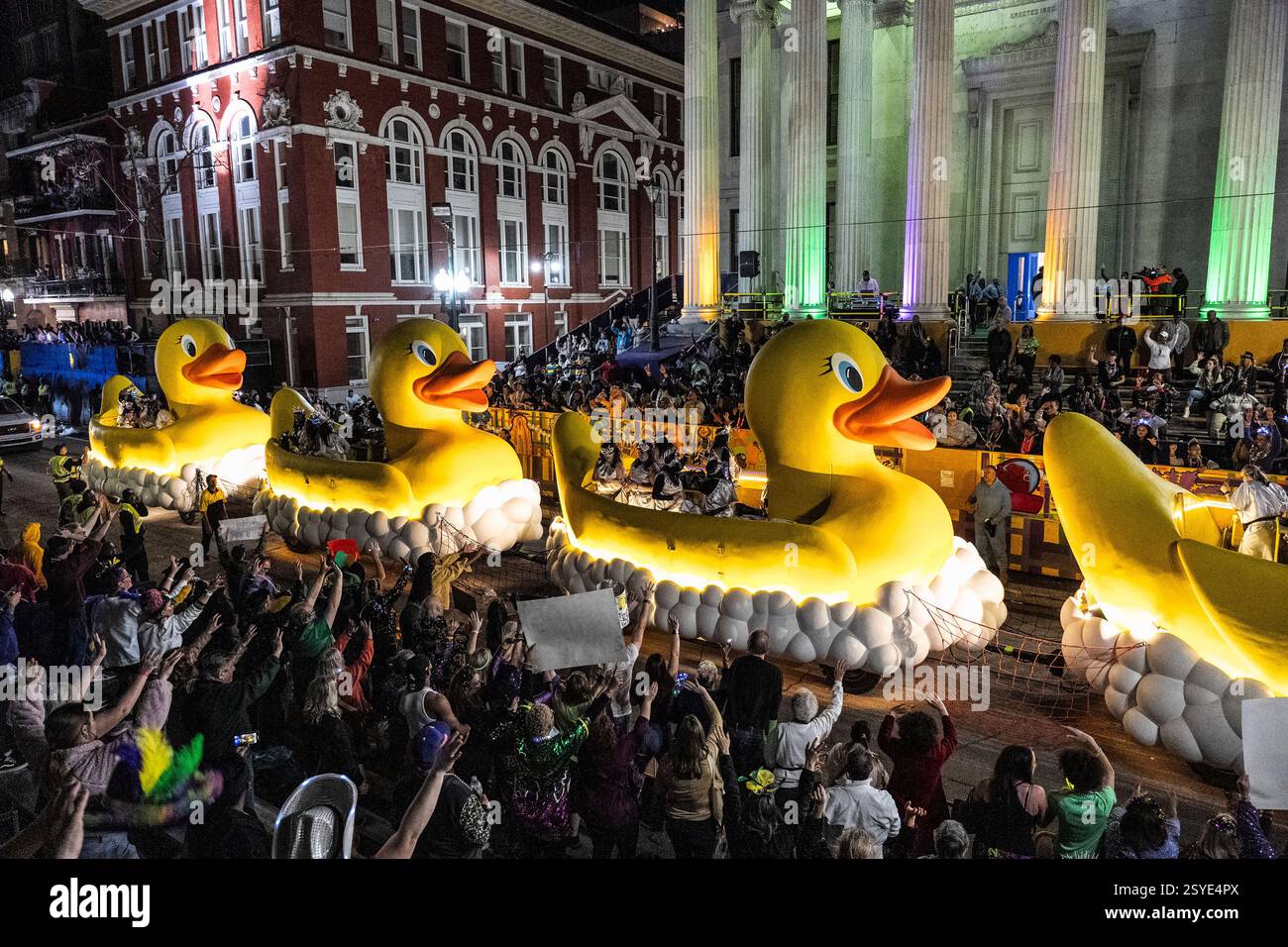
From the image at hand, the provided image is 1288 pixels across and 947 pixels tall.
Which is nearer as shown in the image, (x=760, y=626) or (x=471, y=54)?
(x=760, y=626)

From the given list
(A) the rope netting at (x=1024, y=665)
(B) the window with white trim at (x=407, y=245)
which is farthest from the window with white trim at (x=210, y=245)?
(A) the rope netting at (x=1024, y=665)

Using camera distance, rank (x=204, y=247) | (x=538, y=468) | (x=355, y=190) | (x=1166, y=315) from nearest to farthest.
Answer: (x=538, y=468) → (x=1166, y=315) → (x=355, y=190) → (x=204, y=247)

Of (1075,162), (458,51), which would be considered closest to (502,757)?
(1075,162)

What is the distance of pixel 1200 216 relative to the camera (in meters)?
21.7

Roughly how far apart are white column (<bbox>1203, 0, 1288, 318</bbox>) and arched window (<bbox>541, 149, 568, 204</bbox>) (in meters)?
22.7

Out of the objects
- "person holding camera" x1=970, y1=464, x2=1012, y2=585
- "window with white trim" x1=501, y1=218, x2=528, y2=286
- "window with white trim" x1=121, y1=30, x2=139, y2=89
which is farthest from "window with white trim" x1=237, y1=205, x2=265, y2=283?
"person holding camera" x1=970, y1=464, x2=1012, y2=585

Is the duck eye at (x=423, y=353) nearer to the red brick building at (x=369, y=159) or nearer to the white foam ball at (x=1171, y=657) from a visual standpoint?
the white foam ball at (x=1171, y=657)

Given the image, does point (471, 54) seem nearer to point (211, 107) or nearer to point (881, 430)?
point (211, 107)

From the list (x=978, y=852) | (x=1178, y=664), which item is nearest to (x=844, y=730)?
(x=1178, y=664)

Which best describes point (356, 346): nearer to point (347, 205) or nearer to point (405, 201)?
point (347, 205)

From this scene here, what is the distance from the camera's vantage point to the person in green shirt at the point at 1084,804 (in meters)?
3.85

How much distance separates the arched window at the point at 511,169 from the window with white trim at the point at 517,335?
4372 millimetres

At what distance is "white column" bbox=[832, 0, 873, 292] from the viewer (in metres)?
24.0

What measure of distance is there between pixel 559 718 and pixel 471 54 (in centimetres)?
3127
